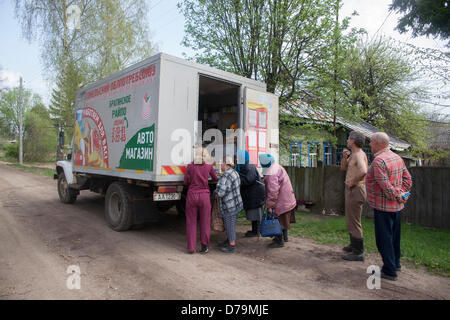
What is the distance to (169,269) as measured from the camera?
4.23 metres

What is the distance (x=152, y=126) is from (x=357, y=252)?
410 cm

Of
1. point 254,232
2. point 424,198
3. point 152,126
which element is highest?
point 152,126

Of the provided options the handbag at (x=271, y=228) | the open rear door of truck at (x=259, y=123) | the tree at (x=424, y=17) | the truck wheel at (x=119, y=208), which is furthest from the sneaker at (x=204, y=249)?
the tree at (x=424, y=17)

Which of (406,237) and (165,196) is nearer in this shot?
(165,196)

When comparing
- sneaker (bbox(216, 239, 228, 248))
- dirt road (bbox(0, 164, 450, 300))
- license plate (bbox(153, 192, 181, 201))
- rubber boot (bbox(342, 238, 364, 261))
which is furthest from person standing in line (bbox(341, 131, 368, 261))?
license plate (bbox(153, 192, 181, 201))

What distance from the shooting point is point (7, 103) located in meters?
51.3

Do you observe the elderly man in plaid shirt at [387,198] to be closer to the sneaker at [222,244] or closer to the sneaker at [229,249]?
the sneaker at [229,249]

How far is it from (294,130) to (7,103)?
58496 mm

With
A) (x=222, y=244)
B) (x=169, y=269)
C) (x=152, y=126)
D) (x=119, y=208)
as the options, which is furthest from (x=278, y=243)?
(x=119, y=208)

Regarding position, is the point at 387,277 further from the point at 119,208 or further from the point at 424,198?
the point at 119,208

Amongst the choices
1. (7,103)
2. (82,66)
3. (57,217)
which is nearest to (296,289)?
(57,217)

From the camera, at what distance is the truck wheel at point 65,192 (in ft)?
30.1

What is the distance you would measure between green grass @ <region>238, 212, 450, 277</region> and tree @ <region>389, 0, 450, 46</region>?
175 inches
